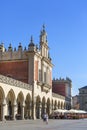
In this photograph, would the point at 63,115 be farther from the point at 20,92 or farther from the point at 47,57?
the point at 20,92

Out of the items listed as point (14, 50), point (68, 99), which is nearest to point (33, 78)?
point (14, 50)

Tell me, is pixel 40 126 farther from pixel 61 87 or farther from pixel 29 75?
pixel 61 87

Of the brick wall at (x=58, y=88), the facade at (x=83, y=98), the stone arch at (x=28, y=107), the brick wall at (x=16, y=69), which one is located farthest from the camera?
the facade at (x=83, y=98)

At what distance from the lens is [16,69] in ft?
224

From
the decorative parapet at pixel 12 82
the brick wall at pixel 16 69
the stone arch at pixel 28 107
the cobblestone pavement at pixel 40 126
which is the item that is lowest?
the cobblestone pavement at pixel 40 126

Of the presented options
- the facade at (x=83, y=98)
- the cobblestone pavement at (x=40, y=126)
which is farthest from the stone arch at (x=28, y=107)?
the facade at (x=83, y=98)

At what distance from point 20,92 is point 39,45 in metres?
19.0

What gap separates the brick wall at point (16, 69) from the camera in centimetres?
6725

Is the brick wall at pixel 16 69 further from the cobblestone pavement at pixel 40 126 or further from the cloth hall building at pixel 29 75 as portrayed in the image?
the cobblestone pavement at pixel 40 126

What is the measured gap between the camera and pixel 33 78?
66438 mm

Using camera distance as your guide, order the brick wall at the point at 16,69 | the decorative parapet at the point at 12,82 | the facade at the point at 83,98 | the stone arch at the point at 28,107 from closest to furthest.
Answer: the decorative parapet at the point at 12,82
the stone arch at the point at 28,107
the brick wall at the point at 16,69
the facade at the point at 83,98

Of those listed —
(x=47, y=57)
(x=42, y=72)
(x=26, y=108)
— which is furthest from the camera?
(x=47, y=57)

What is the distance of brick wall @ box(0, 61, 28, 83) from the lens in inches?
2648

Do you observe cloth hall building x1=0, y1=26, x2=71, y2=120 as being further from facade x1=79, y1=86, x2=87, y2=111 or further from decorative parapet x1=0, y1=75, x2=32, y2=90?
facade x1=79, y1=86, x2=87, y2=111
